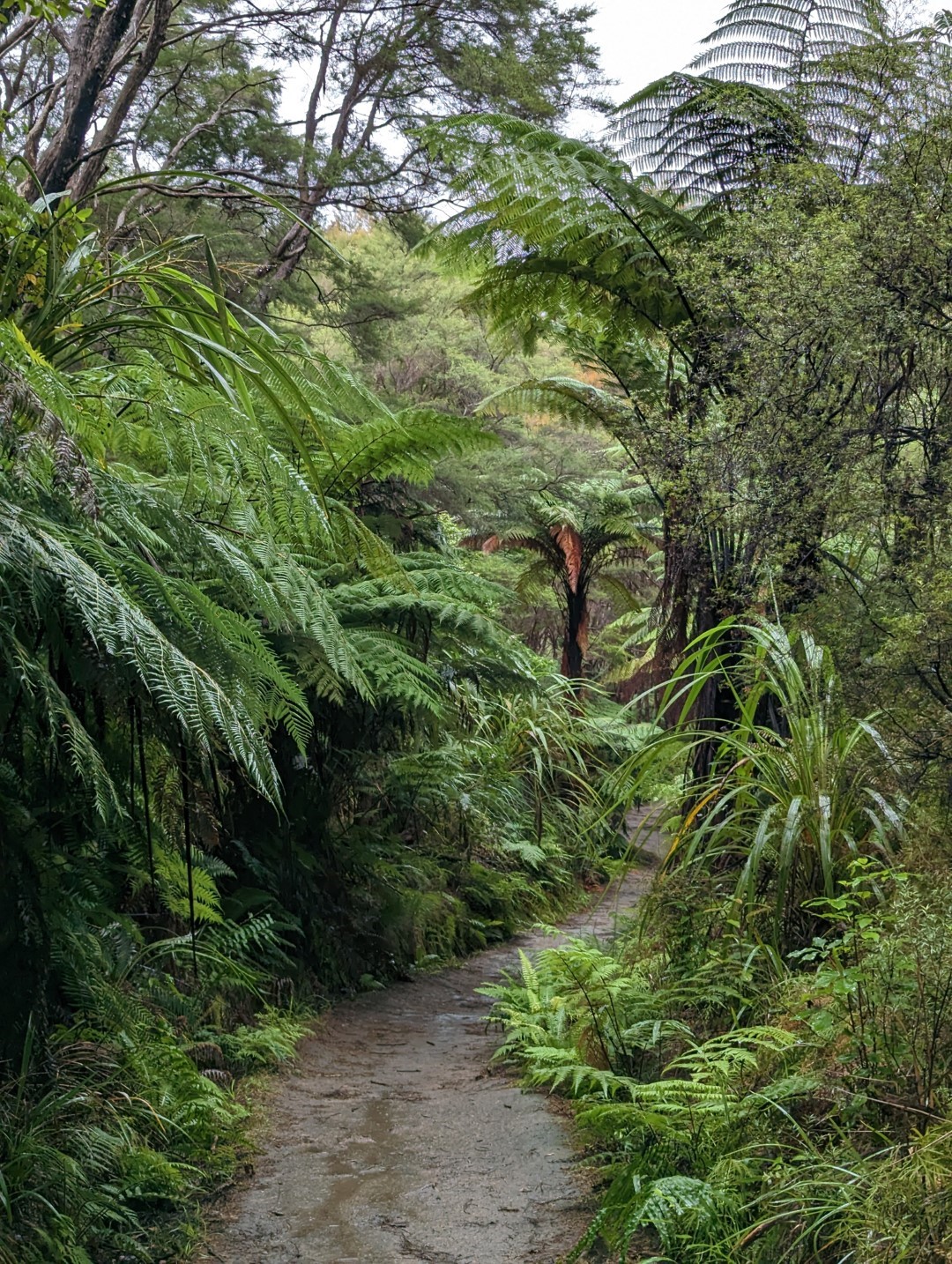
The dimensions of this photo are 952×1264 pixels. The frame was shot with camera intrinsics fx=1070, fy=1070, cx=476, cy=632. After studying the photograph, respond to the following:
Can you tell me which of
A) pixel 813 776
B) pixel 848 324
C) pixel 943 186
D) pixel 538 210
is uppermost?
pixel 538 210

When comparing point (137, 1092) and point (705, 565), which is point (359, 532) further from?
point (705, 565)

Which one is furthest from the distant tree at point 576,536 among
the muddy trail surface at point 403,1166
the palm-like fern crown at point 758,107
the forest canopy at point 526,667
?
the muddy trail surface at point 403,1166

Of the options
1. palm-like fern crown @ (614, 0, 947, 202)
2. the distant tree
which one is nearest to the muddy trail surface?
palm-like fern crown @ (614, 0, 947, 202)

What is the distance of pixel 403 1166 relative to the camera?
10.9 feet

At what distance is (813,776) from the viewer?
151 inches

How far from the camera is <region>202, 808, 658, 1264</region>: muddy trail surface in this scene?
9.00ft

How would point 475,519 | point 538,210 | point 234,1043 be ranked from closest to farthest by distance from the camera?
point 234,1043 < point 538,210 < point 475,519

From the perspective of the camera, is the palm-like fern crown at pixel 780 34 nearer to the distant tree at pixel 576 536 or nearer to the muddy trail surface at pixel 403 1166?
the muddy trail surface at pixel 403 1166

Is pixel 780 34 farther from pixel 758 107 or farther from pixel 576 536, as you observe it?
pixel 576 536

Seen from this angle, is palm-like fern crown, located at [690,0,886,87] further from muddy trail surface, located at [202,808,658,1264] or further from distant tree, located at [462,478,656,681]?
distant tree, located at [462,478,656,681]

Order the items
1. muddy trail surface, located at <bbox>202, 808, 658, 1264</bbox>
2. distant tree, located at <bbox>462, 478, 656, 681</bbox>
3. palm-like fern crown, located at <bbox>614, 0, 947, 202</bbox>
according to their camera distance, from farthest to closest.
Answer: distant tree, located at <bbox>462, 478, 656, 681</bbox> < palm-like fern crown, located at <bbox>614, 0, 947, 202</bbox> < muddy trail surface, located at <bbox>202, 808, 658, 1264</bbox>

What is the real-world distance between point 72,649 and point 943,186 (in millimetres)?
3280

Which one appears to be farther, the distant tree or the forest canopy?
the distant tree

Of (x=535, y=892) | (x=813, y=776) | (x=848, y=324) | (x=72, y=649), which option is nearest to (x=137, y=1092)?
(x=72, y=649)
